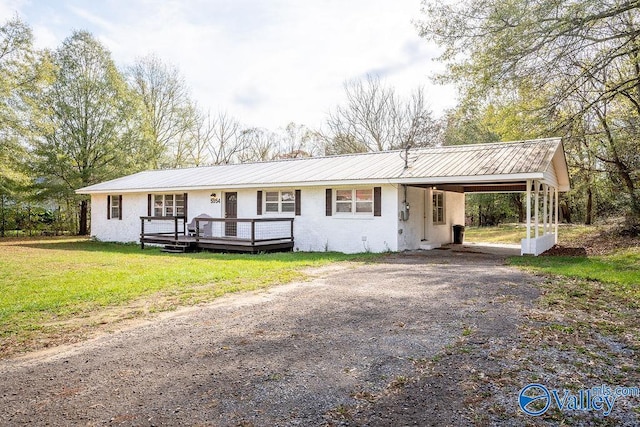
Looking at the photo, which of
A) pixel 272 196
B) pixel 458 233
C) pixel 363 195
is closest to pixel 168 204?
pixel 272 196

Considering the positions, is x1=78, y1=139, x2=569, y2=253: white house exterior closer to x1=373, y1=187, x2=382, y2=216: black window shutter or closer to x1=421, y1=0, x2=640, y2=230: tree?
x1=373, y1=187, x2=382, y2=216: black window shutter

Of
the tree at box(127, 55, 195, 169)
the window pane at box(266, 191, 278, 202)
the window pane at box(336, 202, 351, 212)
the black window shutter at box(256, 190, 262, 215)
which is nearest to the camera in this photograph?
the window pane at box(336, 202, 351, 212)

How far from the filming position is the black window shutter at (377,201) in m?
13.6

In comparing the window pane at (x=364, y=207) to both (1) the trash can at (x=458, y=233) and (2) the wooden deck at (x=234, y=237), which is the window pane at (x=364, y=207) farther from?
(1) the trash can at (x=458, y=233)

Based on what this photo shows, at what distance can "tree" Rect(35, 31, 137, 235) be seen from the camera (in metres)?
23.2

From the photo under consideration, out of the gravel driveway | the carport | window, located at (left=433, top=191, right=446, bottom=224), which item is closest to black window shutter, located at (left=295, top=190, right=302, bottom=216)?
→ the carport

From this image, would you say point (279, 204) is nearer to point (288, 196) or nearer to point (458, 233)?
point (288, 196)

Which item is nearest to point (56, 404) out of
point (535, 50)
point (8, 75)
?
point (535, 50)

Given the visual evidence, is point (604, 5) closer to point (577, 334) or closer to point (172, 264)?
point (577, 334)

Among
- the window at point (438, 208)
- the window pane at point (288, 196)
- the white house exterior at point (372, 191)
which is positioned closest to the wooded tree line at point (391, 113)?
the white house exterior at point (372, 191)

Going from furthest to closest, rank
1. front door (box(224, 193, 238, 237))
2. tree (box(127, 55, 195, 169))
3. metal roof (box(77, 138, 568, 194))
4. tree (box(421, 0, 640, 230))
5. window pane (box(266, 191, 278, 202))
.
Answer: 1. tree (box(127, 55, 195, 169))
2. front door (box(224, 193, 238, 237))
3. window pane (box(266, 191, 278, 202))
4. metal roof (box(77, 138, 568, 194))
5. tree (box(421, 0, 640, 230))

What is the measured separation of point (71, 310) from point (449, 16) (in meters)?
9.78

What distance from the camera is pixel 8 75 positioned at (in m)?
18.2

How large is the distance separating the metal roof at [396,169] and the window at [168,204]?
58cm
